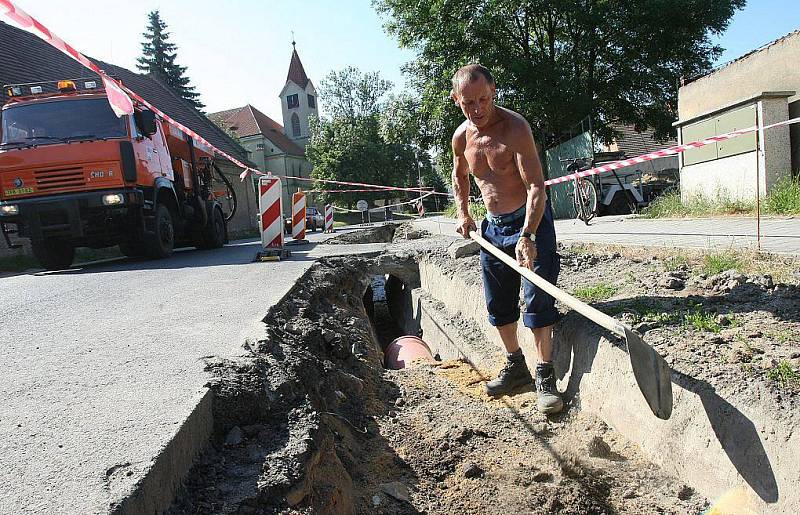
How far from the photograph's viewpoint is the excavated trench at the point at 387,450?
2193mm

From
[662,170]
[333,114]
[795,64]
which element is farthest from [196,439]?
[333,114]

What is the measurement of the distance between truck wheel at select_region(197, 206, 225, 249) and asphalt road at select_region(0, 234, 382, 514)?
6.01m

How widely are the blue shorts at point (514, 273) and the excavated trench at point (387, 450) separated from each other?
0.58 meters

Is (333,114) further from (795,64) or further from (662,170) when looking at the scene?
(795,64)

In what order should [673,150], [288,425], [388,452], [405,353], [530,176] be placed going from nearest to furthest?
[288,425] → [388,452] → [530,176] → [405,353] → [673,150]

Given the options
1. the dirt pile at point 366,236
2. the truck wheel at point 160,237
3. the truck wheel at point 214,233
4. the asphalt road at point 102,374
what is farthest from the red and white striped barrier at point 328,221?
the asphalt road at point 102,374

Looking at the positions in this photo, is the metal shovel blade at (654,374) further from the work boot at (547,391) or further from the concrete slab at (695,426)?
the work boot at (547,391)

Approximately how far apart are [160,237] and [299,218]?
14.9ft

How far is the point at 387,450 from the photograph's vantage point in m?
3.18

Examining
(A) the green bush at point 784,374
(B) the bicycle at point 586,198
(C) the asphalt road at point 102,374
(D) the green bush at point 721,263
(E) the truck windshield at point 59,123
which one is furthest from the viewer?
(B) the bicycle at point 586,198

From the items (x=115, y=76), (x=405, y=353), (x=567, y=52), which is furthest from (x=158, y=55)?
(x=405, y=353)

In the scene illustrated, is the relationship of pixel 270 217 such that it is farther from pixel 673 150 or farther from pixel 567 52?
pixel 567 52

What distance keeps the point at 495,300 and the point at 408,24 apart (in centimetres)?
1948

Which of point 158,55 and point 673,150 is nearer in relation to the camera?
point 673,150
